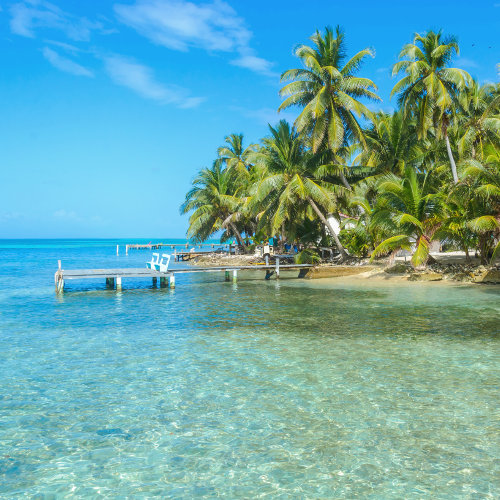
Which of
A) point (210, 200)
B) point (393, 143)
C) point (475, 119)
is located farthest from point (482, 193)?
point (210, 200)

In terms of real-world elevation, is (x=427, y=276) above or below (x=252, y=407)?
above

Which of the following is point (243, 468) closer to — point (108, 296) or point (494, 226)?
point (108, 296)

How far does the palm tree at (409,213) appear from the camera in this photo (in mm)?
22453

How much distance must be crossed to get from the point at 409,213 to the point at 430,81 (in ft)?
24.8

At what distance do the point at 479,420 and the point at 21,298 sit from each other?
19.3 m

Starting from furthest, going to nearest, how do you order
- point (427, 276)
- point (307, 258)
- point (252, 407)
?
point (307, 258) → point (427, 276) → point (252, 407)

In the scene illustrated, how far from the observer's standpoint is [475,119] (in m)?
24.4

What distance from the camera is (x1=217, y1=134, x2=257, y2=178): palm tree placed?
139 feet

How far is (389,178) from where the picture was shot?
23953 millimetres

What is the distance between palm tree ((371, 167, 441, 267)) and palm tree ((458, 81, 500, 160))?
187 inches

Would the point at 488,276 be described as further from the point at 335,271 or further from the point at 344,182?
the point at 344,182

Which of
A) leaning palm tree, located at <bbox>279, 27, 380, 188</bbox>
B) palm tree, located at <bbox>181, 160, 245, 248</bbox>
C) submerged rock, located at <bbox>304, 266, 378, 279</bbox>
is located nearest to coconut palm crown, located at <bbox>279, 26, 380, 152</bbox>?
leaning palm tree, located at <bbox>279, 27, 380, 188</bbox>

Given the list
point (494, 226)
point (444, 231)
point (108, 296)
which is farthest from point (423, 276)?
point (108, 296)

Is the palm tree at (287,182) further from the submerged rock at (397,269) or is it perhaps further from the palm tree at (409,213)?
the submerged rock at (397,269)
